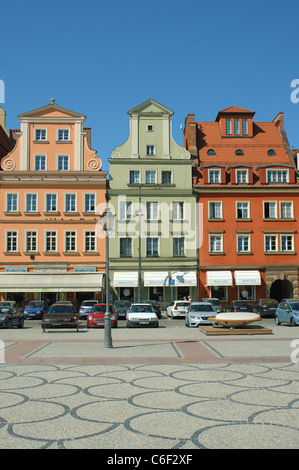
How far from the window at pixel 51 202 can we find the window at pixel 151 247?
9.60 m

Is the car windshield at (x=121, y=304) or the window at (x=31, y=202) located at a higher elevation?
the window at (x=31, y=202)

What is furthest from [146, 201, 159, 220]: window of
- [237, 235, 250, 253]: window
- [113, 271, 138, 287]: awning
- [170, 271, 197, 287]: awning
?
[237, 235, 250, 253]: window

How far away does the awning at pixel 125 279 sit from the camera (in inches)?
1812

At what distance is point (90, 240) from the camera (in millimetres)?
47500

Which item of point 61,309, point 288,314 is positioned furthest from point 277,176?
point 61,309

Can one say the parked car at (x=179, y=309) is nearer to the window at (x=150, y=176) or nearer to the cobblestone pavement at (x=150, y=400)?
the window at (x=150, y=176)

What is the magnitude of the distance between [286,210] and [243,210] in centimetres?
430

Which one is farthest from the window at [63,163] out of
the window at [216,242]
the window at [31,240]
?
the window at [216,242]

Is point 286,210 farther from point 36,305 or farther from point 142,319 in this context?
point 36,305

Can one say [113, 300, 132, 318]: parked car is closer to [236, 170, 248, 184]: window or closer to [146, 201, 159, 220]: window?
[146, 201, 159, 220]: window
